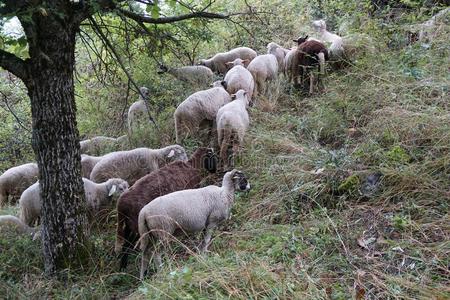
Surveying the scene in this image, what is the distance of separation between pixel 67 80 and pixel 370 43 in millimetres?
5198

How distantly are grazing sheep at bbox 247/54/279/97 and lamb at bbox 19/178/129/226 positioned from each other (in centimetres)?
336

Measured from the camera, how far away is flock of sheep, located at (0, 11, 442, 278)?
4.71 meters

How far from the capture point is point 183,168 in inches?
226

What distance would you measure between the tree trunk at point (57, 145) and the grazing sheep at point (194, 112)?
8.97 ft

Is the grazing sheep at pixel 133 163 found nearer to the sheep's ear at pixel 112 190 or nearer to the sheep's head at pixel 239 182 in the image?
the sheep's ear at pixel 112 190

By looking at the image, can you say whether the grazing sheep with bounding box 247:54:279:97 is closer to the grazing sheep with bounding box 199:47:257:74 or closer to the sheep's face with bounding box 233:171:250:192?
the grazing sheep with bounding box 199:47:257:74

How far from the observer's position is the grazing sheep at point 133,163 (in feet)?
21.1

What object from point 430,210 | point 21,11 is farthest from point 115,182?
point 430,210

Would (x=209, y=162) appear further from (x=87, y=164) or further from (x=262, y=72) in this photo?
(x=262, y=72)

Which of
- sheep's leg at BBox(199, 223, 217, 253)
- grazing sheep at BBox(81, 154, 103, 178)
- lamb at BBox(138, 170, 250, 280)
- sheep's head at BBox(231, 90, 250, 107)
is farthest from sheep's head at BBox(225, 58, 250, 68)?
sheep's leg at BBox(199, 223, 217, 253)

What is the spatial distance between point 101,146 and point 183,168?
9.09ft

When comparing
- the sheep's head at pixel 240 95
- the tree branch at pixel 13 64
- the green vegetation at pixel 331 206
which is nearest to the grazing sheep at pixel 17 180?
the green vegetation at pixel 331 206

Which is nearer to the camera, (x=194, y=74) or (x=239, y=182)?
(x=239, y=182)

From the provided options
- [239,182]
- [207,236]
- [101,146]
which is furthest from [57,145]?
[101,146]
